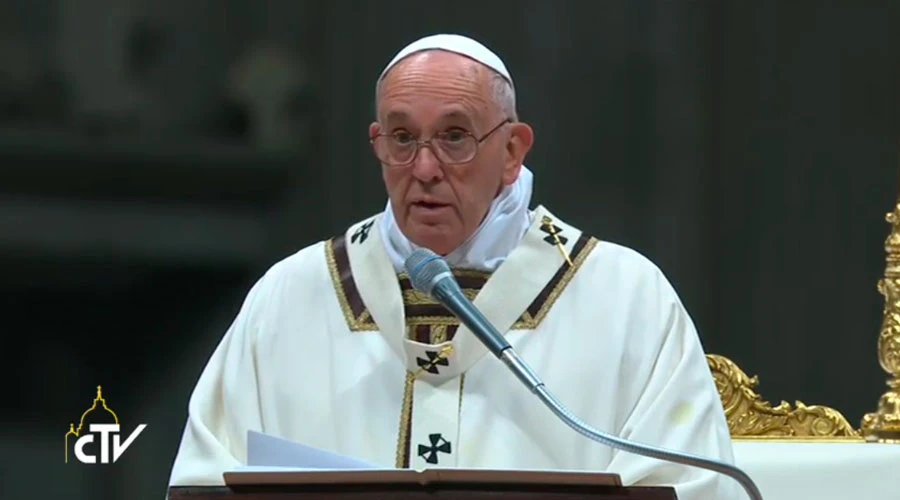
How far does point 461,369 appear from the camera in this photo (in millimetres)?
4055

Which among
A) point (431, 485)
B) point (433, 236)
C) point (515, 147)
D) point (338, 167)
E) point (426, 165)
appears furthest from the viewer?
point (338, 167)

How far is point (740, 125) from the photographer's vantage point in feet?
18.4

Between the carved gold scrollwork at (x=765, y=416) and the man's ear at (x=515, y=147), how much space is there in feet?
2.96

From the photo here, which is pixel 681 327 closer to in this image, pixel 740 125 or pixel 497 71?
pixel 497 71

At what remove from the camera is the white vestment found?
12.9ft

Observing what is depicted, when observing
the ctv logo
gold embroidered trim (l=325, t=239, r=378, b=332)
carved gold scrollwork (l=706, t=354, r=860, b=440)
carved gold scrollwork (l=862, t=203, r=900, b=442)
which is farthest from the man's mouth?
the ctv logo

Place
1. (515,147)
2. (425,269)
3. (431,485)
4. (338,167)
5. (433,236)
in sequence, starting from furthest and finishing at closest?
(338,167) < (515,147) < (433,236) < (425,269) < (431,485)

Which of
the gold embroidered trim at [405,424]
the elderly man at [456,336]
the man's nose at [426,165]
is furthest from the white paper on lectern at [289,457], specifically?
the man's nose at [426,165]

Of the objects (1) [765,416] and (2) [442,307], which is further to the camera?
(1) [765,416]

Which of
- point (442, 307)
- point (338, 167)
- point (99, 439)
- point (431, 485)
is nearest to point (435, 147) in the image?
point (442, 307)

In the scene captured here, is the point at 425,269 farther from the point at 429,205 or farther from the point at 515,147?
the point at 515,147

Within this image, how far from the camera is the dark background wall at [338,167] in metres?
5.56

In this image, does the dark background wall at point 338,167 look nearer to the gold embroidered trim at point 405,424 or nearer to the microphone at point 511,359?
the gold embroidered trim at point 405,424

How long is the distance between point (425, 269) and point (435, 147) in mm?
608
